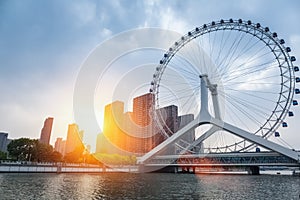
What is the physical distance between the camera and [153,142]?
217 ft

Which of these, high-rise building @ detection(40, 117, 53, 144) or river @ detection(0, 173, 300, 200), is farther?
high-rise building @ detection(40, 117, 53, 144)

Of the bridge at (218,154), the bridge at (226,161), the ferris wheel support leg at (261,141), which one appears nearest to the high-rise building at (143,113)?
the bridge at (218,154)

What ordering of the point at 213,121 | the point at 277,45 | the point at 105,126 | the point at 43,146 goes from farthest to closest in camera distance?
the point at 43,146, the point at 213,121, the point at 105,126, the point at 277,45

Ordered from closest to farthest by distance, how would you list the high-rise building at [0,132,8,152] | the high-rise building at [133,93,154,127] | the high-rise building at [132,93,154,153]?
the high-rise building at [132,93,154,153] → the high-rise building at [133,93,154,127] → the high-rise building at [0,132,8,152]

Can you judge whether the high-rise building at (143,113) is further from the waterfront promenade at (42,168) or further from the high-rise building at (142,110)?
the waterfront promenade at (42,168)

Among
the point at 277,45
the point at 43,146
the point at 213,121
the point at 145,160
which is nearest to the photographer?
the point at 277,45

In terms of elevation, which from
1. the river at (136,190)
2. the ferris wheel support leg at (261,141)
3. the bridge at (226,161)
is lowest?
the river at (136,190)

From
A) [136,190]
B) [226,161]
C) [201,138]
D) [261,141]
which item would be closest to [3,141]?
[201,138]

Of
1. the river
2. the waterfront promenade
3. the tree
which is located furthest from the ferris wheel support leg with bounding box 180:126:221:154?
the tree

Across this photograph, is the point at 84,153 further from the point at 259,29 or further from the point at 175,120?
the point at 259,29

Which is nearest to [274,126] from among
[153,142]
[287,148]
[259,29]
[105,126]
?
[287,148]

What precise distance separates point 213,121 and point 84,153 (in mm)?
37841

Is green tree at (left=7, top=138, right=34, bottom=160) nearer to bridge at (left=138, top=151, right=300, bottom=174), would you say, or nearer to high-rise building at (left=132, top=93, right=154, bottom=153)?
high-rise building at (left=132, top=93, right=154, bottom=153)

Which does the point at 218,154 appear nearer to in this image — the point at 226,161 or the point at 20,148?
the point at 226,161
